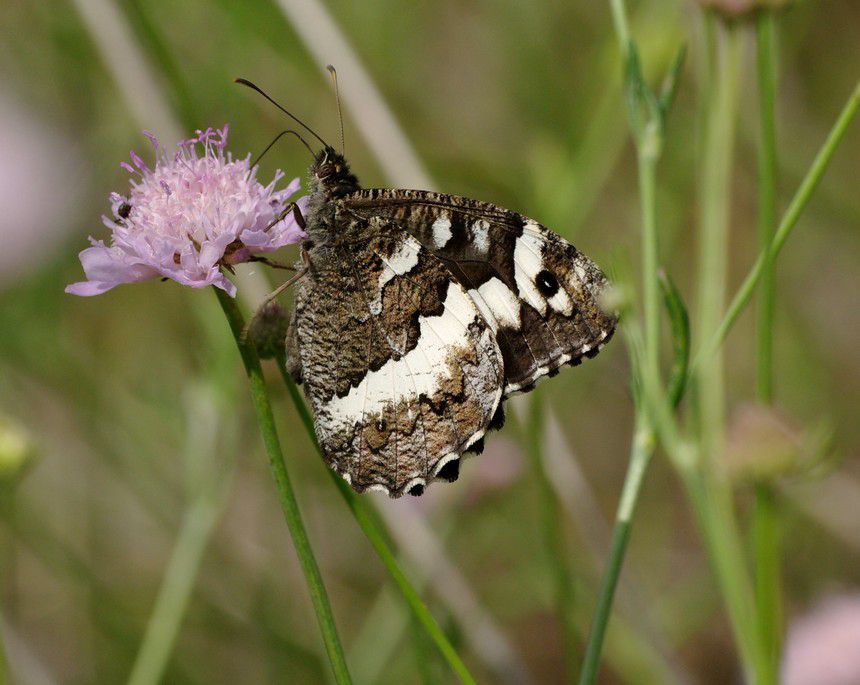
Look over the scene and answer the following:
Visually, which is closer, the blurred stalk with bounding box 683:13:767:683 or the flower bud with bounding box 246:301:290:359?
the flower bud with bounding box 246:301:290:359

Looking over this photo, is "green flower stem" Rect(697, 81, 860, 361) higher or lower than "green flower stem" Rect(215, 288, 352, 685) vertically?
higher

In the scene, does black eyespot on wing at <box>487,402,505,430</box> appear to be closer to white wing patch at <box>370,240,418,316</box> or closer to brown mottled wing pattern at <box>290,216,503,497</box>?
brown mottled wing pattern at <box>290,216,503,497</box>

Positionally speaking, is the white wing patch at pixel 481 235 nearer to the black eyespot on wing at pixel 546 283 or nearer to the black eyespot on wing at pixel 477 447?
the black eyespot on wing at pixel 546 283

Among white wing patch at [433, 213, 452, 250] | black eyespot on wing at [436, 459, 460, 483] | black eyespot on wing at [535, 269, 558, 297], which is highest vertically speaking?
white wing patch at [433, 213, 452, 250]

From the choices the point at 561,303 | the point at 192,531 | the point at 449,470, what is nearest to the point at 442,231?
the point at 561,303

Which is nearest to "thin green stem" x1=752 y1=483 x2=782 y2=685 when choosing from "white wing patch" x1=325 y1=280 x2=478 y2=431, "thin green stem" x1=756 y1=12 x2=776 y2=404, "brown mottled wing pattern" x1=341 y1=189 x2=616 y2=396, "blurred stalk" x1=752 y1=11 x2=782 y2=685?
"blurred stalk" x1=752 y1=11 x2=782 y2=685

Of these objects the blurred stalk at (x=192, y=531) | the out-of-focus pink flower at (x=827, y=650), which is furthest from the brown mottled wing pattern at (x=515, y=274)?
the out-of-focus pink flower at (x=827, y=650)

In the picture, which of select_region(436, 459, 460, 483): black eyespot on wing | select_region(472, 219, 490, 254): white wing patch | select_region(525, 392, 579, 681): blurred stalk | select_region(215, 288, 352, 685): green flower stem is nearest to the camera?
select_region(215, 288, 352, 685): green flower stem
